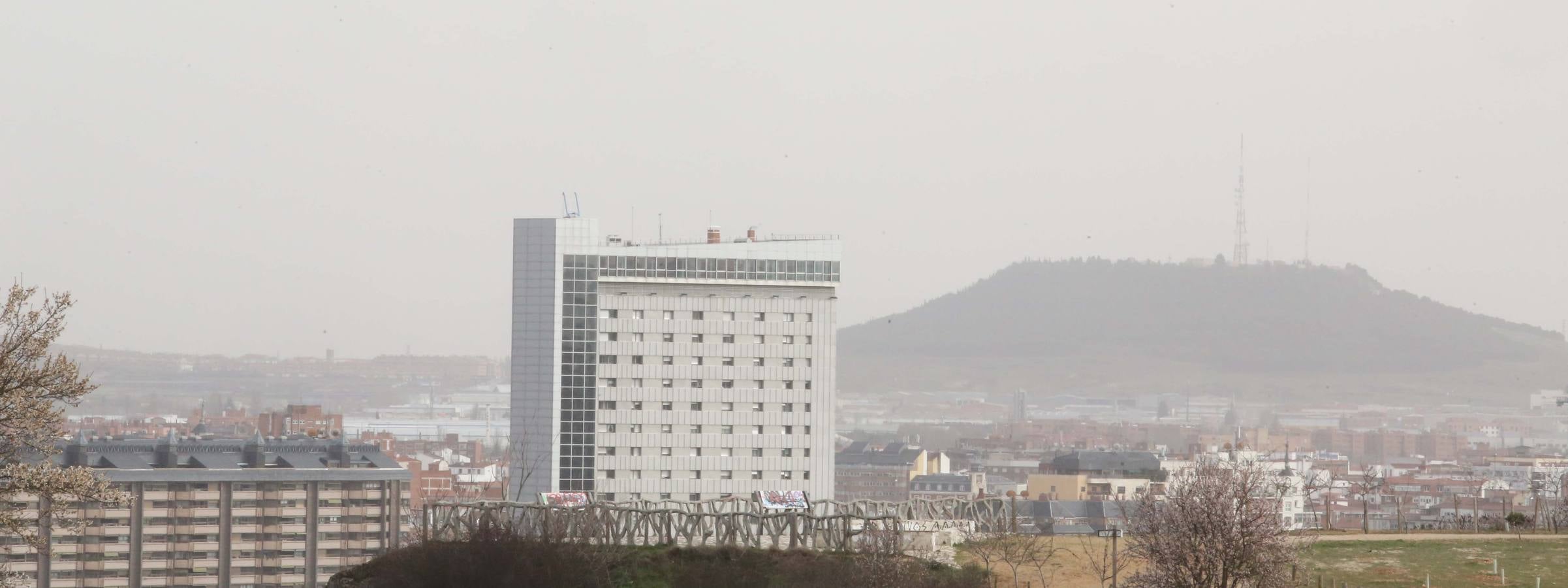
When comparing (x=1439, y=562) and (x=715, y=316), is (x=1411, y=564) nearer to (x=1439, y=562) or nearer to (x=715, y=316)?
(x=1439, y=562)

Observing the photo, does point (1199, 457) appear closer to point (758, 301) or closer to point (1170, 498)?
point (1170, 498)

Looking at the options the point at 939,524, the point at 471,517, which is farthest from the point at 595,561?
the point at 939,524

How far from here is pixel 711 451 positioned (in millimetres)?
113250

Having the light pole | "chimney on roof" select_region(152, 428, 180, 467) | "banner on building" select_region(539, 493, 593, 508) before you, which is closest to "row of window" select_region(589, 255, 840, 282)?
"chimney on roof" select_region(152, 428, 180, 467)

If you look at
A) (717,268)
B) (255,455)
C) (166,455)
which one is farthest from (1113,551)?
(166,455)

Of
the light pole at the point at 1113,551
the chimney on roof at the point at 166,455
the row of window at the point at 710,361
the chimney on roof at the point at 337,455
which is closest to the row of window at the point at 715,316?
the row of window at the point at 710,361

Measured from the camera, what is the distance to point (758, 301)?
4459 inches

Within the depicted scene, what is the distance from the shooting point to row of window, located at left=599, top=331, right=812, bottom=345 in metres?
112

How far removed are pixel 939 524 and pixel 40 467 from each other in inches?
1143

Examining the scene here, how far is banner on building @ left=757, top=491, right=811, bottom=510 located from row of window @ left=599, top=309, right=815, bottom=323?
60.3 m

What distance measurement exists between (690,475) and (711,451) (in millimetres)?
2242

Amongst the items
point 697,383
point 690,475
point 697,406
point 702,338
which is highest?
point 702,338

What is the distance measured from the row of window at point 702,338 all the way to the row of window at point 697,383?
2585 millimetres

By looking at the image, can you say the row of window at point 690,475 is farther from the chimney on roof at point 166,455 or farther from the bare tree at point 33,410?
the bare tree at point 33,410
